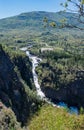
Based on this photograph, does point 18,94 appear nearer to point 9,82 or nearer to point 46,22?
point 9,82

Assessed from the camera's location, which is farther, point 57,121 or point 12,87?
point 12,87

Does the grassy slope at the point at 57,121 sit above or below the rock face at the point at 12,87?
above

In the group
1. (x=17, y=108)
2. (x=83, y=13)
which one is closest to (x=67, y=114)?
(x=83, y=13)

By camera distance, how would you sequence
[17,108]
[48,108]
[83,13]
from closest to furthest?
[48,108], [83,13], [17,108]

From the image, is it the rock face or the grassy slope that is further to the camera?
the rock face

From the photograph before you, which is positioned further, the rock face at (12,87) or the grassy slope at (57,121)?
the rock face at (12,87)

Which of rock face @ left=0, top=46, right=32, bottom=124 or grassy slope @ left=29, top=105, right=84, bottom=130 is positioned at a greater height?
grassy slope @ left=29, top=105, right=84, bottom=130

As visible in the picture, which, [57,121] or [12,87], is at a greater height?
[57,121]

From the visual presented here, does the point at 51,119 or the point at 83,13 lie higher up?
the point at 83,13
